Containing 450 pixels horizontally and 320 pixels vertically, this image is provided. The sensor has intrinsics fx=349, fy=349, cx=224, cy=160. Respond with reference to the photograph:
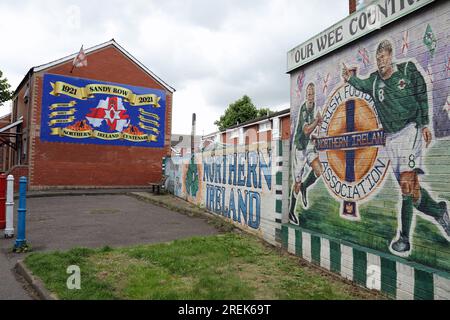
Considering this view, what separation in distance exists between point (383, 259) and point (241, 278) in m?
1.92

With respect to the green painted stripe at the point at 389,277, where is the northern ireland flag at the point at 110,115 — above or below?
above

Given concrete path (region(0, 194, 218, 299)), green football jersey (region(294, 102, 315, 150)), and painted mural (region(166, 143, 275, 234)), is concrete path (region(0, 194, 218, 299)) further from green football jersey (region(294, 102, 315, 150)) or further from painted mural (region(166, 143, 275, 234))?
green football jersey (region(294, 102, 315, 150))

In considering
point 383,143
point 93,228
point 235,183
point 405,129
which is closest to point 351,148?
point 383,143

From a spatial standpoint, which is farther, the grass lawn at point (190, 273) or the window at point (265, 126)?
the window at point (265, 126)

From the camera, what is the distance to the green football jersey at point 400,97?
4.32 meters

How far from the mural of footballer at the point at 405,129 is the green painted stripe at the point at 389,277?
234mm

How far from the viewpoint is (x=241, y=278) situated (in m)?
4.98

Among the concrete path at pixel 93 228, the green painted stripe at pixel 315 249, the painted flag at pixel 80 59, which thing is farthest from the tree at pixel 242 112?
the green painted stripe at pixel 315 249

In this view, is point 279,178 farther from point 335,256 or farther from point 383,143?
point 383,143

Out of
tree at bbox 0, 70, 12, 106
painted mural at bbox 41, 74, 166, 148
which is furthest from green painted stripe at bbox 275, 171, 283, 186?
tree at bbox 0, 70, 12, 106

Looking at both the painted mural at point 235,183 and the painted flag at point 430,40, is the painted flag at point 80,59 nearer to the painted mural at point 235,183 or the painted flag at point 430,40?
the painted mural at point 235,183

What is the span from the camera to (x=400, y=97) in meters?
4.61

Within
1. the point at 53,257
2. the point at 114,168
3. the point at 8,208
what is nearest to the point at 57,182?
the point at 114,168

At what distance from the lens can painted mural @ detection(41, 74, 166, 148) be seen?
65.0ft
